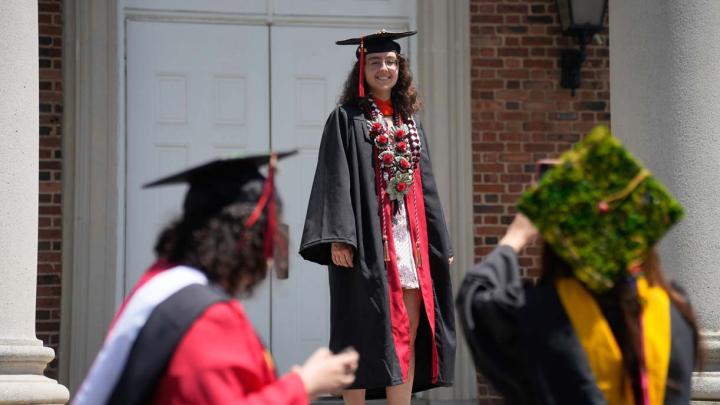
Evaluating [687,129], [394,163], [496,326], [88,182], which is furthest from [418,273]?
[88,182]

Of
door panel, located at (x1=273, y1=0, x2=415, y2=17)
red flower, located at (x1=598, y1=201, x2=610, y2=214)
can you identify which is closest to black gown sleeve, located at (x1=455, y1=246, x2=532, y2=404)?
red flower, located at (x1=598, y1=201, x2=610, y2=214)

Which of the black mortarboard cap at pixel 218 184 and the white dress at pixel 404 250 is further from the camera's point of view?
the white dress at pixel 404 250

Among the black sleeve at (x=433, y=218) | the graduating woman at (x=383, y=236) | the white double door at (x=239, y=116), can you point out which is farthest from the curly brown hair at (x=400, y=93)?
the white double door at (x=239, y=116)

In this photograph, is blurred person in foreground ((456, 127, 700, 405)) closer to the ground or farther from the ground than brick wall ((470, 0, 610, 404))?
closer to the ground

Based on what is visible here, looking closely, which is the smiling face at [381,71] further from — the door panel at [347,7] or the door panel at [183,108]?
the door panel at [347,7]

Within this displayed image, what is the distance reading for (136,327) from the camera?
281cm

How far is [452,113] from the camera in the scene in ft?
28.5

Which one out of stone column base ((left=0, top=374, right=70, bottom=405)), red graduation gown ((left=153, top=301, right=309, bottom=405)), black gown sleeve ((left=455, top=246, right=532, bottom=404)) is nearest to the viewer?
red graduation gown ((left=153, top=301, right=309, bottom=405))

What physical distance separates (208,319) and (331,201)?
3.04 m

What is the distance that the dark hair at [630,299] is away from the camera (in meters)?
2.95

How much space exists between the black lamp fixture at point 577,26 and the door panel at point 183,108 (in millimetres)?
2120

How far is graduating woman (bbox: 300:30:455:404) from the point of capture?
19.0 feet

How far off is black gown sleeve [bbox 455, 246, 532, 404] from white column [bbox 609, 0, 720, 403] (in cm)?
275

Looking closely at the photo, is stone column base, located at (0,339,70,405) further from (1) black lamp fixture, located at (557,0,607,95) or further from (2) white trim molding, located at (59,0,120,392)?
(1) black lamp fixture, located at (557,0,607,95)
